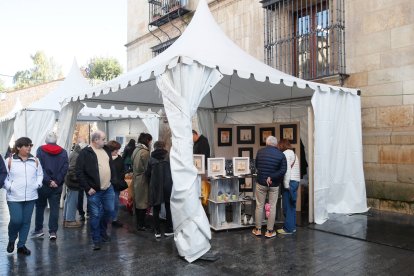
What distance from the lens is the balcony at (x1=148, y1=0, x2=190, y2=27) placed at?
39.5ft

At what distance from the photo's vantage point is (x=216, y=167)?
586 cm

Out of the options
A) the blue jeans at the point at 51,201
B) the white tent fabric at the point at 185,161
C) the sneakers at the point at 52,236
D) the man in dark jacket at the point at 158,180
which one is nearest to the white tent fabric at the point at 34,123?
the blue jeans at the point at 51,201

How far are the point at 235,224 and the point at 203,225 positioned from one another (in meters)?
1.58

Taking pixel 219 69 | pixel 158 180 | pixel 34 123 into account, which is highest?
pixel 219 69

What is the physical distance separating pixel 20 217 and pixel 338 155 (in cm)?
534

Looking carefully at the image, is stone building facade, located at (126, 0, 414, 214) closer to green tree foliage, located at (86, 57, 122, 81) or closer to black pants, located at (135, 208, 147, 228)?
black pants, located at (135, 208, 147, 228)

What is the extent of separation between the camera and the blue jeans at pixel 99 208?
4820 mm

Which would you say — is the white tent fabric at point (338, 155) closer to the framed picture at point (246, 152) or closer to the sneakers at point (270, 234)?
the sneakers at point (270, 234)

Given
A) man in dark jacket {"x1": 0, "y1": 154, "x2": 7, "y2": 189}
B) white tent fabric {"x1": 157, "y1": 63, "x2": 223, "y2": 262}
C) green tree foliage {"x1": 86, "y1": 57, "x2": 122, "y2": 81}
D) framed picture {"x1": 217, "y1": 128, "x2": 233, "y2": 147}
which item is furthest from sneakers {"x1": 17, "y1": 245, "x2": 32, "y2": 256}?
green tree foliage {"x1": 86, "y1": 57, "x2": 122, "y2": 81}

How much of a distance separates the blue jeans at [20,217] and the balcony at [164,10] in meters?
9.00

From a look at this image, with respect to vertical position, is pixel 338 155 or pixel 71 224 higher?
pixel 338 155

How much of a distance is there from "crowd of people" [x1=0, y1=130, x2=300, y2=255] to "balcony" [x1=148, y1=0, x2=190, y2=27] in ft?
24.2

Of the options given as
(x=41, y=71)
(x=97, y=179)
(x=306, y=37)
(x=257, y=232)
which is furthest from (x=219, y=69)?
(x=41, y=71)

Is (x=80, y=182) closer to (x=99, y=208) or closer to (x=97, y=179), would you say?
(x=97, y=179)
